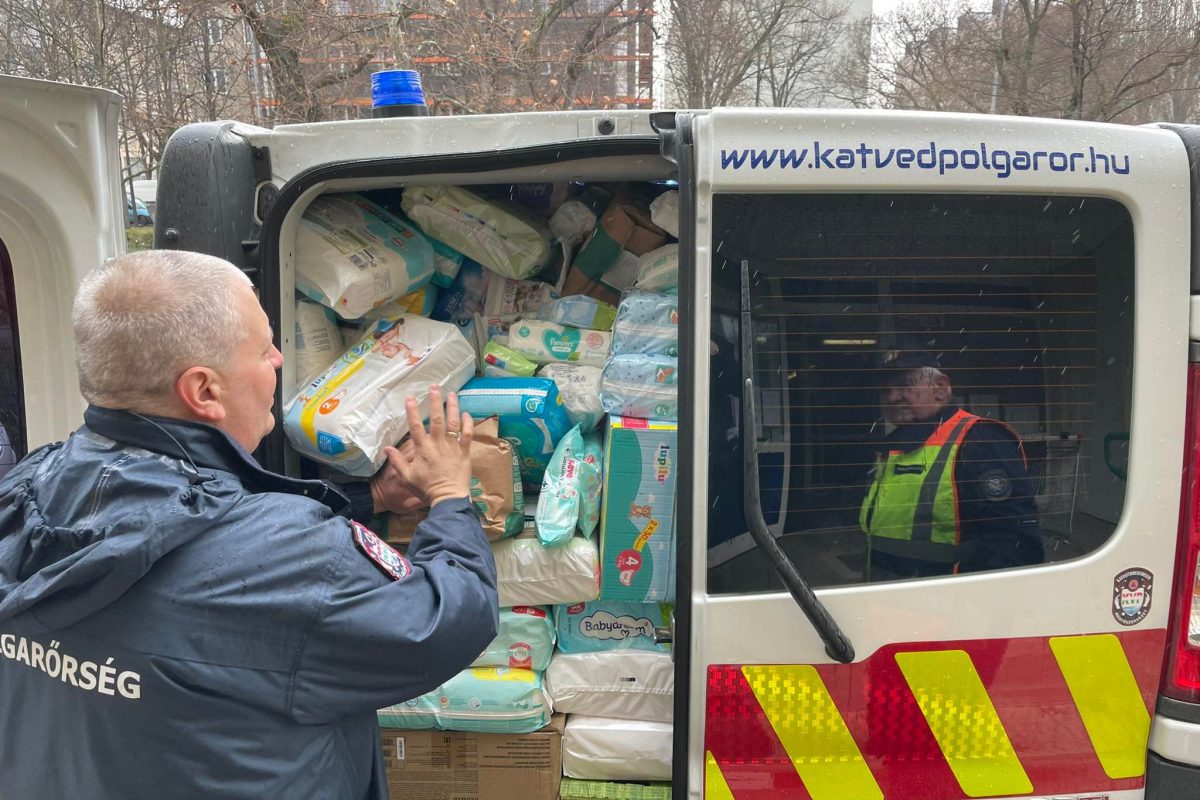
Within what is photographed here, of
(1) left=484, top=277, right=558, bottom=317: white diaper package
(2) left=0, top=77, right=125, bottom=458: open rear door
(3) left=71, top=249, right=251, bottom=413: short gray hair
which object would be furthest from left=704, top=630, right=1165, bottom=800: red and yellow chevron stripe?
(2) left=0, top=77, right=125, bottom=458: open rear door

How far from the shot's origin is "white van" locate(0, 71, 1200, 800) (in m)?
1.56

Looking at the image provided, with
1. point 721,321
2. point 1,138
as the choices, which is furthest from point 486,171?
point 1,138

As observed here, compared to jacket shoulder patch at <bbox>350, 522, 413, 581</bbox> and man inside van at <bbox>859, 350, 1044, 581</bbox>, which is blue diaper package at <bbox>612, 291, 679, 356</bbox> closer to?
man inside van at <bbox>859, 350, 1044, 581</bbox>

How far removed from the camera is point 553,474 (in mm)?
2145

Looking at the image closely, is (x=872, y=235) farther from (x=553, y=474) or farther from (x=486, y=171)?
(x=553, y=474)

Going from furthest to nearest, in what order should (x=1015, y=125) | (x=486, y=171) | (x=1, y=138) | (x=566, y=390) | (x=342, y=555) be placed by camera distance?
(x=566, y=390) < (x=1, y=138) < (x=486, y=171) < (x=1015, y=125) < (x=342, y=555)

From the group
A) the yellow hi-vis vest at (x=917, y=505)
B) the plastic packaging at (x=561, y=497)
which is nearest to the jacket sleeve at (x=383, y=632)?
the plastic packaging at (x=561, y=497)

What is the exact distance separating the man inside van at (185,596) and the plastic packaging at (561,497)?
0.68 m

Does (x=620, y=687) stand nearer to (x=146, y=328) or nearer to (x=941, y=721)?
(x=941, y=721)

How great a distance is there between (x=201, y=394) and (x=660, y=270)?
133cm

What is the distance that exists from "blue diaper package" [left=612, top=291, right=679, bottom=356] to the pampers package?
21 centimetres

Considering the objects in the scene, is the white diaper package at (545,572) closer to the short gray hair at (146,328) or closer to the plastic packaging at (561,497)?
the plastic packaging at (561,497)

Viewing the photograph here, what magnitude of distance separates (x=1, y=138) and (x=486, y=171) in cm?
121

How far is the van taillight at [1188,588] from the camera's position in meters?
1.58
